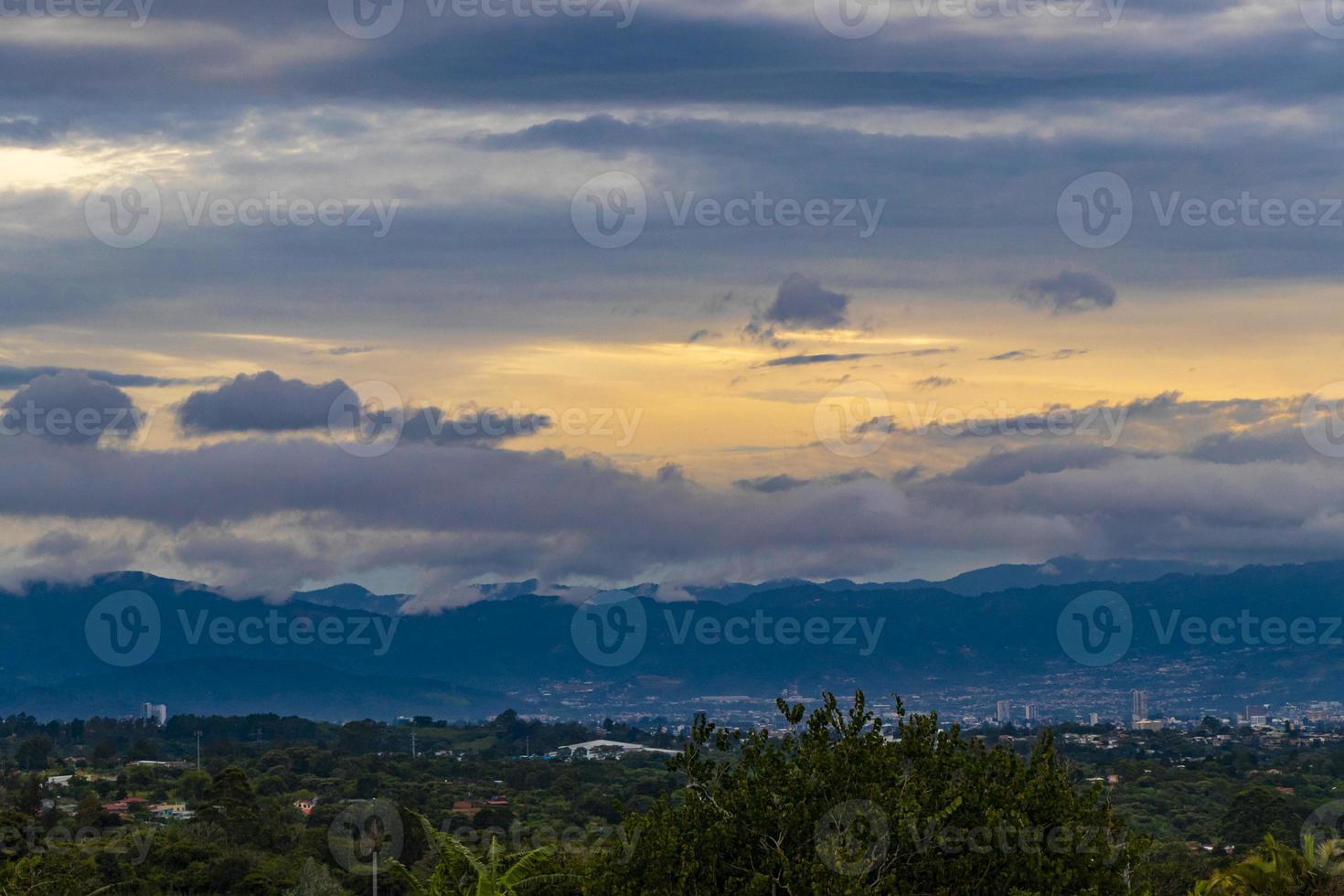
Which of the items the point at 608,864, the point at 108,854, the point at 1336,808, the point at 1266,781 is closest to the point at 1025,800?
the point at 608,864

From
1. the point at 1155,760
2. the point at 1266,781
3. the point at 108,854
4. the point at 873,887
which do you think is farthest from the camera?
the point at 1155,760

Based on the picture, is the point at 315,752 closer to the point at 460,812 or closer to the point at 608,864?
the point at 460,812

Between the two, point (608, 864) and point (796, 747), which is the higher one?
point (796, 747)

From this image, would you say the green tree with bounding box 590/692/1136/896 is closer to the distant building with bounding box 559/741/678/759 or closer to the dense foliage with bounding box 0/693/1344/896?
the dense foliage with bounding box 0/693/1344/896

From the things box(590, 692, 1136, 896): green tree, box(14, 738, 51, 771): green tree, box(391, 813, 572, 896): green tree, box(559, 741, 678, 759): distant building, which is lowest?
box(559, 741, 678, 759): distant building

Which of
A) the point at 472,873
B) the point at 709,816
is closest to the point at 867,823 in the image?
the point at 709,816

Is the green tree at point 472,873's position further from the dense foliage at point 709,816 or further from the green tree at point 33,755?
the green tree at point 33,755

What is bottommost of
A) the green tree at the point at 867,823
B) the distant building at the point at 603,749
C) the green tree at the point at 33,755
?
the distant building at the point at 603,749

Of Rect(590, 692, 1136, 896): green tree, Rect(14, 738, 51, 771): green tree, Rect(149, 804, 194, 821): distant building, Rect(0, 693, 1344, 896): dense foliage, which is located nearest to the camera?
Rect(590, 692, 1136, 896): green tree

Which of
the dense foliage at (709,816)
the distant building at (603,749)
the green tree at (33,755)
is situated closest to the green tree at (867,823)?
the dense foliage at (709,816)

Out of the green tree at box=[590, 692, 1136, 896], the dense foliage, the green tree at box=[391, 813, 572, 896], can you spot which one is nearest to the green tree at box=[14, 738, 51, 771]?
the dense foliage

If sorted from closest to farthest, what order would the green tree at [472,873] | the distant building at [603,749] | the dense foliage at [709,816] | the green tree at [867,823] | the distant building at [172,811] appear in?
the green tree at [867,823], the dense foliage at [709,816], the green tree at [472,873], the distant building at [172,811], the distant building at [603,749]
